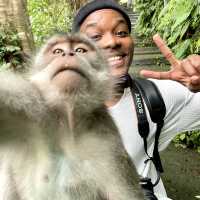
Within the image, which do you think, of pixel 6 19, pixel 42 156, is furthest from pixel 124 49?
pixel 6 19

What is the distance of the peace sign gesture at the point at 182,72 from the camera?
307 centimetres

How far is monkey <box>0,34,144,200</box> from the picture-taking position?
2482mm

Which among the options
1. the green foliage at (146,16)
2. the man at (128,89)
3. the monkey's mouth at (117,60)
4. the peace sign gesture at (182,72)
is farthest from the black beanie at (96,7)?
the green foliage at (146,16)

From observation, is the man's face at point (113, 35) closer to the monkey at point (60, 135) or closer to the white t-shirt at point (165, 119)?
the white t-shirt at point (165, 119)

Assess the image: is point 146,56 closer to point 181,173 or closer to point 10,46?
point 10,46

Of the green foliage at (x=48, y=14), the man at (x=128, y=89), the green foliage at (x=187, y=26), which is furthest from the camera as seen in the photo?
the green foliage at (x=48, y=14)

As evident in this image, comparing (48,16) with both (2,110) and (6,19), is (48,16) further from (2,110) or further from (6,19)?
(2,110)

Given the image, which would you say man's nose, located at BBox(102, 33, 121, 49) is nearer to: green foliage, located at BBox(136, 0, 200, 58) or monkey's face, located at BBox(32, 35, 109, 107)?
monkey's face, located at BBox(32, 35, 109, 107)

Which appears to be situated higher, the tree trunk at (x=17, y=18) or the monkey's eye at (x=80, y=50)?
the monkey's eye at (x=80, y=50)

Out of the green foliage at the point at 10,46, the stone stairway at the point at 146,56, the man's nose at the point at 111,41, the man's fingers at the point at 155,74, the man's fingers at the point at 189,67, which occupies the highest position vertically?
the man's nose at the point at 111,41

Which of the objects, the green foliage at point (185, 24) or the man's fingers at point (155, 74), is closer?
the man's fingers at point (155, 74)

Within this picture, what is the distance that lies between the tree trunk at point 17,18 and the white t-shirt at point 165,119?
10.9 feet

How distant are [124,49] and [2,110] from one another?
1.29m

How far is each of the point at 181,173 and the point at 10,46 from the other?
2786mm
